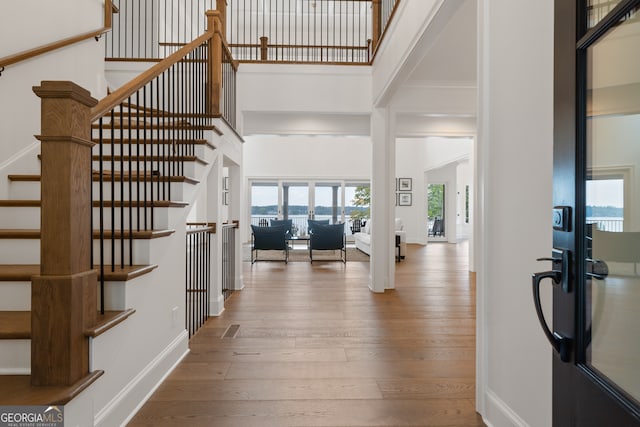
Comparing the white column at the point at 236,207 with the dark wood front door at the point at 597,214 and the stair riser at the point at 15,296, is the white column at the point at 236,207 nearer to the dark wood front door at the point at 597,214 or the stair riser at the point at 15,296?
the stair riser at the point at 15,296

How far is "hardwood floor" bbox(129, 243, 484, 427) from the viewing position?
6.33 feet

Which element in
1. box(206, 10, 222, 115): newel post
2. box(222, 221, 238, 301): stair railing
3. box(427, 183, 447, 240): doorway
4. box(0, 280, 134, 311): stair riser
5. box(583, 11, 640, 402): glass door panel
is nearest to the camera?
box(583, 11, 640, 402): glass door panel

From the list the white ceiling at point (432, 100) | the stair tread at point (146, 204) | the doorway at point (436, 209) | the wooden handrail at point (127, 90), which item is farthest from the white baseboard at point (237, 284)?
the doorway at point (436, 209)

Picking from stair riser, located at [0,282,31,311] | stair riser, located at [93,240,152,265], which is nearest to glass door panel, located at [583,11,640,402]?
stair riser, located at [93,240,152,265]

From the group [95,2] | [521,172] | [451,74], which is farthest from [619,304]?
[95,2]

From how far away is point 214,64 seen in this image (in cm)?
Result: 356

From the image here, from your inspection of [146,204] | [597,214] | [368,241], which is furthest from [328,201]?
[597,214]

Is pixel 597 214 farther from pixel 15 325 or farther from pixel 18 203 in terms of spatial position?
pixel 18 203

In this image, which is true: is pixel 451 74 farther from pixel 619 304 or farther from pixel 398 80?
pixel 619 304

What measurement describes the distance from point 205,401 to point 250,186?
10374 millimetres

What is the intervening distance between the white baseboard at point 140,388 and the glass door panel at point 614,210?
200 centimetres

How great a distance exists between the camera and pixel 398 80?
388cm

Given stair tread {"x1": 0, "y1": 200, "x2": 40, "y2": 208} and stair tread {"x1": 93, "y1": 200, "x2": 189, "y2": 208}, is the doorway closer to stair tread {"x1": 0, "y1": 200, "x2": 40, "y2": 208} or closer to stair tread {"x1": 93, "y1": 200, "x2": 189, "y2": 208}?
stair tread {"x1": 93, "y1": 200, "x2": 189, "y2": 208}

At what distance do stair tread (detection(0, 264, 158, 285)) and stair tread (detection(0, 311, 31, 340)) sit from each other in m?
0.17
